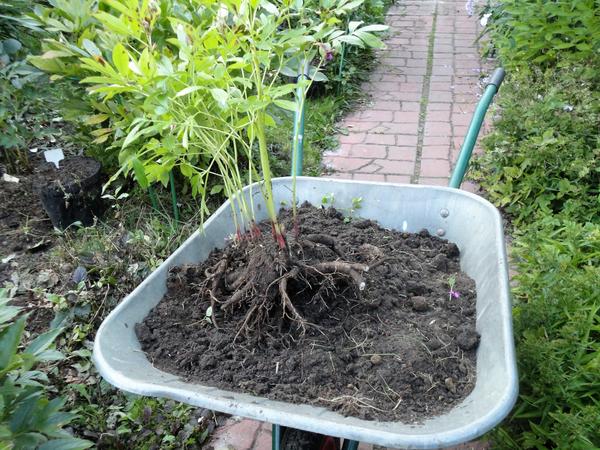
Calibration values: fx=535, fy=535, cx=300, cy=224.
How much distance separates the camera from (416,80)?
4.83 m

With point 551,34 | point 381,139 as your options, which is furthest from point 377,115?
point 551,34

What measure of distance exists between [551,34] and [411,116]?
3.64 ft

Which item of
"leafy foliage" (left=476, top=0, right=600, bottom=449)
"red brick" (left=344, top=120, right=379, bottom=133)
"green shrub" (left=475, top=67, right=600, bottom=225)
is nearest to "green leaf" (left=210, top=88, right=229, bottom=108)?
"leafy foliage" (left=476, top=0, right=600, bottom=449)

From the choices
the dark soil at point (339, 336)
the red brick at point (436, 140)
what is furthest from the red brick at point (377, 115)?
the dark soil at point (339, 336)

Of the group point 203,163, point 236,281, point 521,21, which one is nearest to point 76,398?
point 236,281

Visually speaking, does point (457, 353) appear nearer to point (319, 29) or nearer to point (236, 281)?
point (236, 281)

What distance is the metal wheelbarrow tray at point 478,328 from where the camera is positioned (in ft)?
3.24

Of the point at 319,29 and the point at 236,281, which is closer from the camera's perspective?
the point at 319,29

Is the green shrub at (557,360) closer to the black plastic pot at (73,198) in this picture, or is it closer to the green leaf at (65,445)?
the green leaf at (65,445)

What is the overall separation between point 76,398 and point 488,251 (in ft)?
5.21

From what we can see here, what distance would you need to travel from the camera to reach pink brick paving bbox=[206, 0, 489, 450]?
11.4ft

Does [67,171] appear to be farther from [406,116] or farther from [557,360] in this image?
[406,116]

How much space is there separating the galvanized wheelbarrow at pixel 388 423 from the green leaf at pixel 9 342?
0.56 feet

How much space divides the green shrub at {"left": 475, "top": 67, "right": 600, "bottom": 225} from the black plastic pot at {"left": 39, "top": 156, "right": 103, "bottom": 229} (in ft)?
7.31
